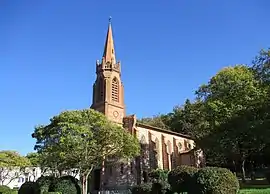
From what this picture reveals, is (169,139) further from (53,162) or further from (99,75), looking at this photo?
(53,162)

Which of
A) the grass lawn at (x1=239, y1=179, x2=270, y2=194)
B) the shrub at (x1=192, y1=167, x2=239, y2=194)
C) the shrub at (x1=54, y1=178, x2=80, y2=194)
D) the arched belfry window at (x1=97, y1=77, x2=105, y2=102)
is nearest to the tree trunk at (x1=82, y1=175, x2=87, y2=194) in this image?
the shrub at (x1=54, y1=178, x2=80, y2=194)

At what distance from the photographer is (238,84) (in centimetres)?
3441

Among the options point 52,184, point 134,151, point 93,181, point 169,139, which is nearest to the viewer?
point 52,184

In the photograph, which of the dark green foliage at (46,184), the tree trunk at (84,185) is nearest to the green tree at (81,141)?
the tree trunk at (84,185)

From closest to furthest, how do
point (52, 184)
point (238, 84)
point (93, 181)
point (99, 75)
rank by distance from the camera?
point (52, 184), point (238, 84), point (93, 181), point (99, 75)

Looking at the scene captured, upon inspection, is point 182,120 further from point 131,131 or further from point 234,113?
point 234,113

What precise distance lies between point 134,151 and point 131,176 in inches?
395

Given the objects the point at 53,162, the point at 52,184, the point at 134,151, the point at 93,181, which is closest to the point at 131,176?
the point at 93,181

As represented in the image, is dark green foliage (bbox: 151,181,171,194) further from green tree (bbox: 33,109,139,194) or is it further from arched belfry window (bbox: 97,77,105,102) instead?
arched belfry window (bbox: 97,77,105,102)

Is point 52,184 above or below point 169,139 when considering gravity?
below

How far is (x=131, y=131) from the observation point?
137 ft

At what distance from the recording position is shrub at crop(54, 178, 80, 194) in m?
24.4

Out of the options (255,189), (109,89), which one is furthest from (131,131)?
(255,189)

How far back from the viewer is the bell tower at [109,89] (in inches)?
1677
